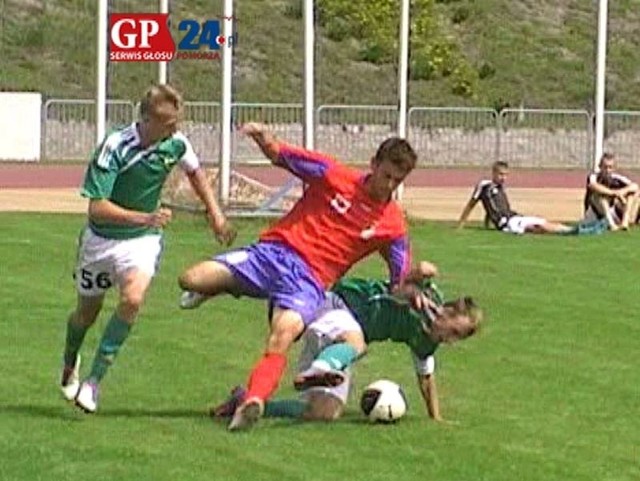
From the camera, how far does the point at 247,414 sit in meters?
11.5

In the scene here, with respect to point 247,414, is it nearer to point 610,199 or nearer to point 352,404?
point 352,404

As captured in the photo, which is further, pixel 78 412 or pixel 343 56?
pixel 343 56

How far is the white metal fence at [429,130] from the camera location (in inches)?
2172

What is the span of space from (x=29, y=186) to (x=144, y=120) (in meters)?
31.4

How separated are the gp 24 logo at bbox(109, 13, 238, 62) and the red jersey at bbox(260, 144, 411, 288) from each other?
2160 cm

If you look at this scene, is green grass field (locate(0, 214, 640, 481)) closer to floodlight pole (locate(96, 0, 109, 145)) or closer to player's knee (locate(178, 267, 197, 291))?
player's knee (locate(178, 267, 197, 291))

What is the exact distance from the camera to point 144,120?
1176cm

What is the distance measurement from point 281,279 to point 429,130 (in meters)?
46.2

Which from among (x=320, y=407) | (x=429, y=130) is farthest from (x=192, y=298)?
(x=429, y=130)

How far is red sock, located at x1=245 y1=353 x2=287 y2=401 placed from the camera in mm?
11570

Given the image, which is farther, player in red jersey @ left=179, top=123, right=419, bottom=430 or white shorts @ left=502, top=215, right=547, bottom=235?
white shorts @ left=502, top=215, right=547, bottom=235

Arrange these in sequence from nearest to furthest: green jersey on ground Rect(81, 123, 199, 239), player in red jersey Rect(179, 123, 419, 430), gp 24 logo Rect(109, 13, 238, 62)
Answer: green jersey on ground Rect(81, 123, 199, 239) → player in red jersey Rect(179, 123, 419, 430) → gp 24 logo Rect(109, 13, 238, 62)

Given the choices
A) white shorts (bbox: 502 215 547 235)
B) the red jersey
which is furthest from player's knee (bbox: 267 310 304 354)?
white shorts (bbox: 502 215 547 235)

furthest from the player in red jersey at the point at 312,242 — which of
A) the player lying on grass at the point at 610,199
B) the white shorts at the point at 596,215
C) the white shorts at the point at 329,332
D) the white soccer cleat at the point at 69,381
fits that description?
the white shorts at the point at 596,215
